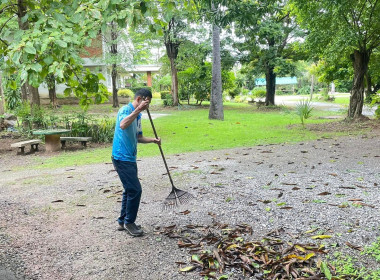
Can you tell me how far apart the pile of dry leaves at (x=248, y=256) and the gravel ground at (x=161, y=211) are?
132mm

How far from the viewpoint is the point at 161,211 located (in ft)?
16.1

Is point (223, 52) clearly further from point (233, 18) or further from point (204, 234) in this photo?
point (204, 234)

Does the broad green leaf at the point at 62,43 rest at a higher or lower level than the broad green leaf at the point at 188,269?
higher

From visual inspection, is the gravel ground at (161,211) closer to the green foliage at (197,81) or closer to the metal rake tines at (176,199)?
the metal rake tines at (176,199)

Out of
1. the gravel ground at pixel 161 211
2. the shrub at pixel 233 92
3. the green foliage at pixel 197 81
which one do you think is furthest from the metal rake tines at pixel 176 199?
the shrub at pixel 233 92

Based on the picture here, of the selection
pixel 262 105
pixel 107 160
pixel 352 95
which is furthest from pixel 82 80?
pixel 262 105

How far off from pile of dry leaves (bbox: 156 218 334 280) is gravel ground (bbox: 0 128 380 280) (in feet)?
0.43

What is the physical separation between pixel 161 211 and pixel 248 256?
5.85 ft

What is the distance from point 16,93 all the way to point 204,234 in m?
19.8

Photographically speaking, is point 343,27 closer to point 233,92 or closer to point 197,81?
point 197,81

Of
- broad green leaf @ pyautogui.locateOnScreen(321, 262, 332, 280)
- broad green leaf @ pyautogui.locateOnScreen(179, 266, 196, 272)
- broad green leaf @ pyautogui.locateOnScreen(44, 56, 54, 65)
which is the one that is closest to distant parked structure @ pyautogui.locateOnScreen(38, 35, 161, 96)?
broad green leaf @ pyautogui.locateOnScreen(44, 56, 54, 65)

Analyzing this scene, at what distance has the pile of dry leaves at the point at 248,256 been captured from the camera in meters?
3.14

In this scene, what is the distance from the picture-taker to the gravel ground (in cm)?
355

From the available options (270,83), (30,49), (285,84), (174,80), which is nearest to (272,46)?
(270,83)
